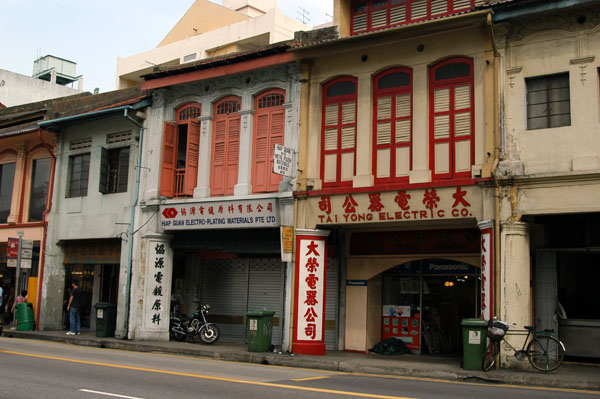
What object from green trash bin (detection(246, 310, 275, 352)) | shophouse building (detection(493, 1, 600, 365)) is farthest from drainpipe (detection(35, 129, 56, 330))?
shophouse building (detection(493, 1, 600, 365))

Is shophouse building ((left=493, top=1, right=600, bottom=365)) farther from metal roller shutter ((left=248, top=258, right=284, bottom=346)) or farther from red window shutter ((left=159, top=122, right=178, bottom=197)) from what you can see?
red window shutter ((left=159, top=122, right=178, bottom=197))

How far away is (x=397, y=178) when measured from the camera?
1659 cm

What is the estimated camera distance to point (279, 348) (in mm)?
17969

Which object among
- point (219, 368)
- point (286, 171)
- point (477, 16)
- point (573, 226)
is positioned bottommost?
point (219, 368)

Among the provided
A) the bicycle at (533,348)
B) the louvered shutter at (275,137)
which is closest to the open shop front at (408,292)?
the louvered shutter at (275,137)

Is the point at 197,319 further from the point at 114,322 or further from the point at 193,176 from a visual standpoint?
the point at 193,176

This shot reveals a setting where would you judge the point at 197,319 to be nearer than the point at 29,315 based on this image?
Yes

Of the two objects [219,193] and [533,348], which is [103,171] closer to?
[219,193]

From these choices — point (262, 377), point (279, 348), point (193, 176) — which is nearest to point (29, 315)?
point (193, 176)

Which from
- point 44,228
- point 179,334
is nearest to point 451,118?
point 179,334

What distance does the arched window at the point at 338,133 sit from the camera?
17.5 m

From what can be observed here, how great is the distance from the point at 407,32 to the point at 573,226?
603cm

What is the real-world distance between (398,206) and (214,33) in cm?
3339

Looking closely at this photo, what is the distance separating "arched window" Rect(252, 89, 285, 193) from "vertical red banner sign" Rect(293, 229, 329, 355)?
194 centimetres
